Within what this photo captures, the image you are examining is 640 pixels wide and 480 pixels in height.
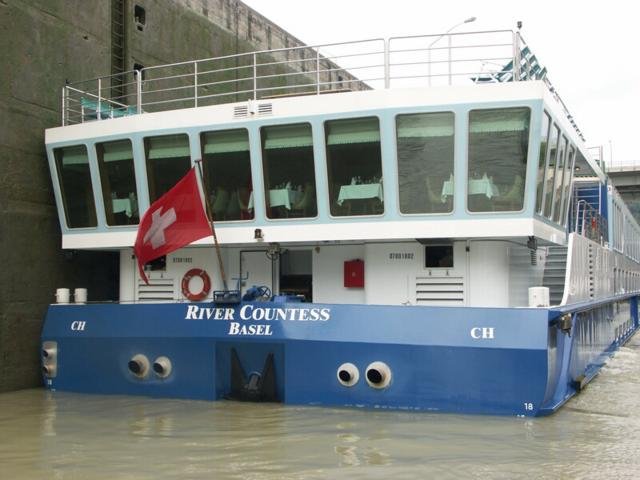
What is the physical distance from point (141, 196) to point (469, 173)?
4.73 metres

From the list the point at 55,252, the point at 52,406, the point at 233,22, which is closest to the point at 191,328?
the point at 52,406

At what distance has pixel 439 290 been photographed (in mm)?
9945

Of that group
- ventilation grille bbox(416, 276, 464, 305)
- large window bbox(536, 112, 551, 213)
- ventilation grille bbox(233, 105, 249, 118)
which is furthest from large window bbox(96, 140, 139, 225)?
large window bbox(536, 112, 551, 213)

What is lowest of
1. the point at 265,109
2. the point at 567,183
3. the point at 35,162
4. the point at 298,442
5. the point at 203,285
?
the point at 298,442

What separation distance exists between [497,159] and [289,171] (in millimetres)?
2722

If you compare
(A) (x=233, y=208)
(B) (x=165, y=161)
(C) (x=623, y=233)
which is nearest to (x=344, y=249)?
(A) (x=233, y=208)

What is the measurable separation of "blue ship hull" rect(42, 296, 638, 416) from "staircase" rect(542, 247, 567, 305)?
1657 millimetres

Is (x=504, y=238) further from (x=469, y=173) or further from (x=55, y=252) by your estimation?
(x=55, y=252)

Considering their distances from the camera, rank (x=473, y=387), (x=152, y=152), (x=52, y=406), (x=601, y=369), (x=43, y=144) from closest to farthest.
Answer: (x=473, y=387), (x=52, y=406), (x=152, y=152), (x=43, y=144), (x=601, y=369)

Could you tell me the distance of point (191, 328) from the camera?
991 cm

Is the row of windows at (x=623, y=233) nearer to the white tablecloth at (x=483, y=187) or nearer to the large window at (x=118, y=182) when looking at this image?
the white tablecloth at (x=483, y=187)

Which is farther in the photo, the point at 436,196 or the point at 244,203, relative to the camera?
the point at 244,203

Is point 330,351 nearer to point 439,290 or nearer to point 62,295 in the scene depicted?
point 439,290

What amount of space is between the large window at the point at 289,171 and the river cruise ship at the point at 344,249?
0.02 metres
